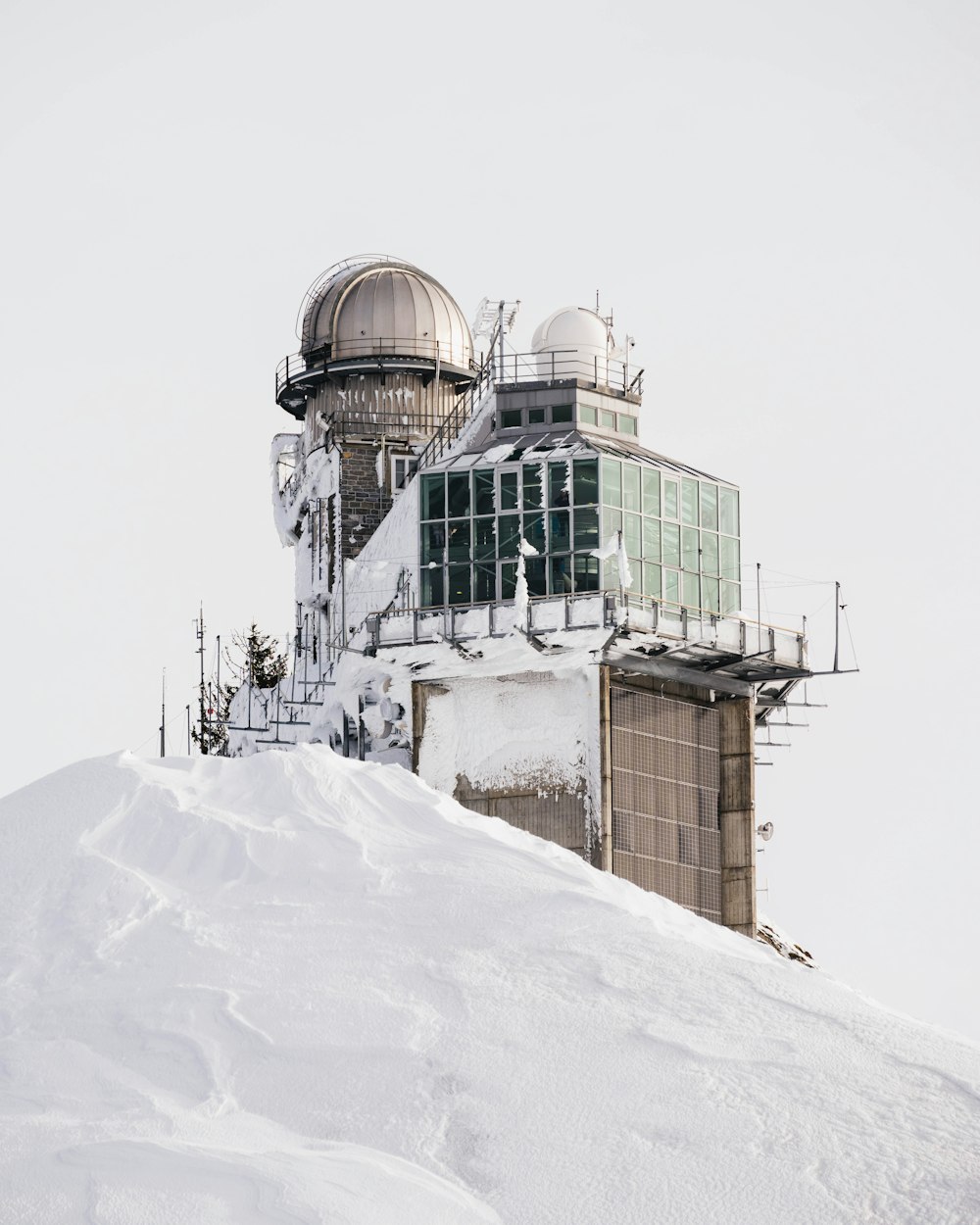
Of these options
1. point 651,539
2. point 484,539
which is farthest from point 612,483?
point 484,539

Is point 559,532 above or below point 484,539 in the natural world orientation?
above

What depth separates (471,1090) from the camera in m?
26.5

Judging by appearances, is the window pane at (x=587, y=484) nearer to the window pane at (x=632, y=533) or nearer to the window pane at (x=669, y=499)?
the window pane at (x=632, y=533)

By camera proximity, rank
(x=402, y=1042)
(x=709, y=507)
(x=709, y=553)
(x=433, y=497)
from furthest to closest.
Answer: (x=709, y=507) < (x=709, y=553) < (x=433, y=497) < (x=402, y=1042)

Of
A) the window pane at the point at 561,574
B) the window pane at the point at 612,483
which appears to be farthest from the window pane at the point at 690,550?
the window pane at the point at 561,574

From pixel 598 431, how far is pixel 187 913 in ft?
82.7

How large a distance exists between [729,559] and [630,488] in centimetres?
368

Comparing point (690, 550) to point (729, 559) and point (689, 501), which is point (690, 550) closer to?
point (689, 501)

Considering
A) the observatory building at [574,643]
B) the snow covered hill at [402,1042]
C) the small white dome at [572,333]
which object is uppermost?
the small white dome at [572,333]

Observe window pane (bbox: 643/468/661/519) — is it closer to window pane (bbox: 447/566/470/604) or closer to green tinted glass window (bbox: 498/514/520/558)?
green tinted glass window (bbox: 498/514/520/558)

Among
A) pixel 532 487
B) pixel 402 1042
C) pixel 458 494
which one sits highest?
pixel 532 487

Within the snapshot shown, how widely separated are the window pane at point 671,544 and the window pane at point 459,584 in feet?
16.6

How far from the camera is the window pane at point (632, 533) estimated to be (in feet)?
164

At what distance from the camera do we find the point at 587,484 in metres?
50.0
